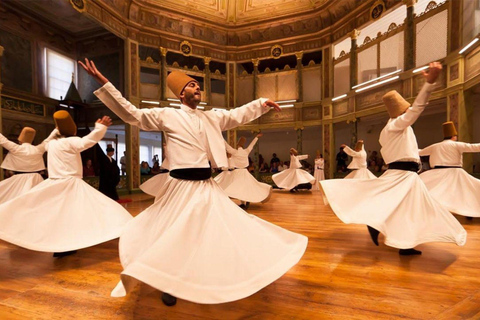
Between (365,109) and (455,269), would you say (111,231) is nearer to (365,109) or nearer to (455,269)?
(455,269)

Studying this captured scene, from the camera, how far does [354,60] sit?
10.8 metres

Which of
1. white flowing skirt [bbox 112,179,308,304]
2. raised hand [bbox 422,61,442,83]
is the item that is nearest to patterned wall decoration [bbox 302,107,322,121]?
raised hand [bbox 422,61,442,83]

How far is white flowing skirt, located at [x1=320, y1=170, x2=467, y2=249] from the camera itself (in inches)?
105

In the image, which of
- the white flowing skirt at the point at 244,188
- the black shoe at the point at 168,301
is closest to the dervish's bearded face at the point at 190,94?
the black shoe at the point at 168,301

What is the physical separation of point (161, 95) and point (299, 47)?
21.3 feet

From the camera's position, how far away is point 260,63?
1413 centimetres

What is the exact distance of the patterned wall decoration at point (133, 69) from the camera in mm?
10656

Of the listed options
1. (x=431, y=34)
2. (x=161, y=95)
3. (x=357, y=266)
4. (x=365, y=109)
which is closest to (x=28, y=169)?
(x=357, y=266)

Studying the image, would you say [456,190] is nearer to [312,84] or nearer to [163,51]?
[312,84]

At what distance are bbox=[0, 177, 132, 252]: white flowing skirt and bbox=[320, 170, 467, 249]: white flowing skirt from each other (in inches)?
97.0

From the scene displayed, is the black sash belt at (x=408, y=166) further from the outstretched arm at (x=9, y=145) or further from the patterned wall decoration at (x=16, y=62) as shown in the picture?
the patterned wall decoration at (x=16, y=62)

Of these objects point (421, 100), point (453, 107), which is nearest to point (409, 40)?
point (453, 107)

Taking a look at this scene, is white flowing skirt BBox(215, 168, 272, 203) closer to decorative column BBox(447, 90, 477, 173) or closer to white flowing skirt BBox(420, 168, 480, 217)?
white flowing skirt BBox(420, 168, 480, 217)

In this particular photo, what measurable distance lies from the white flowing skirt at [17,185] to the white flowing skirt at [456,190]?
265 inches
